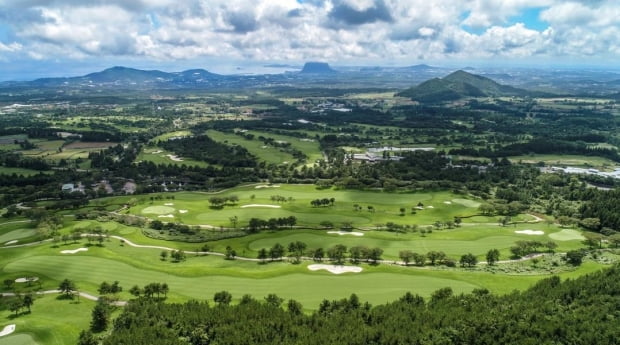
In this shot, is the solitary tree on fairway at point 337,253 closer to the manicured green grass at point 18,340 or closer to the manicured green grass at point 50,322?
the manicured green grass at point 50,322

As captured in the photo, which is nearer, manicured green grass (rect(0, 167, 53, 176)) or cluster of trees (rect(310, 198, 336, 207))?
cluster of trees (rect(310, 198, 336, 207))

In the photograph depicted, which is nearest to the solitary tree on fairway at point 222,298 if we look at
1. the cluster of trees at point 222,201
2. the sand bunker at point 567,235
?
the cluster of trees at point 222,201

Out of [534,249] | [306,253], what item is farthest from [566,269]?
[306,253]

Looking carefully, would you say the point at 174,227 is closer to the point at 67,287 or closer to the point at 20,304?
the point at 67,287

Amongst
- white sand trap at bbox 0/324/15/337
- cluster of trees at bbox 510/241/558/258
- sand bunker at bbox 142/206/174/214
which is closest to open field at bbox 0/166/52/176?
sand bunker at bbox 142/206/174/214

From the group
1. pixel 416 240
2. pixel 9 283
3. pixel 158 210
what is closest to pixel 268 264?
pixel 416 240

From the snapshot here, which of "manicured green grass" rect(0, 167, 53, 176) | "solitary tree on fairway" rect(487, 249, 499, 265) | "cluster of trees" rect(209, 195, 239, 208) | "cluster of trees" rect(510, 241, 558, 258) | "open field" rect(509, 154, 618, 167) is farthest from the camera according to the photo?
"open field" rect(509, 154, 618, 167)

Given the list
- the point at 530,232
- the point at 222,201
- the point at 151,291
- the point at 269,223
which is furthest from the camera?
the point at 222,201

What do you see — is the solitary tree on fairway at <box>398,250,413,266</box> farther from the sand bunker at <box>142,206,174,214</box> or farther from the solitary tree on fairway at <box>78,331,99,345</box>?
the sand bunker at <box>142,206,174,214</box>
